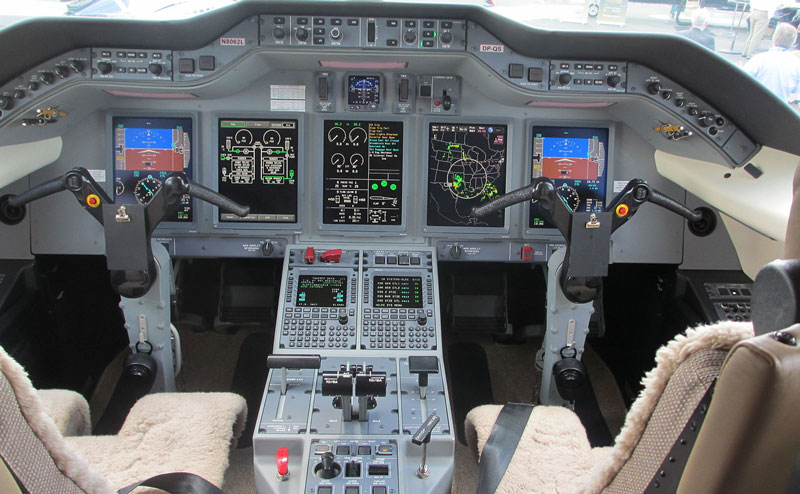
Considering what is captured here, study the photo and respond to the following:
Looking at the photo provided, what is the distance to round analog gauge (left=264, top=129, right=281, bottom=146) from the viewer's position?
2793mm

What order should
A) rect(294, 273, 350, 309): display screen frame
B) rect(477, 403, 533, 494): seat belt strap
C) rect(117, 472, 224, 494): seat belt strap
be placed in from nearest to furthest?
rect(117, 472, 224, 494): seat belt strap < rect(477, 403, 533, 494): seat belt strap < rect(294, 273, 350, 309): display screen frame

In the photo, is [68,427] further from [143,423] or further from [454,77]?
[454,77]

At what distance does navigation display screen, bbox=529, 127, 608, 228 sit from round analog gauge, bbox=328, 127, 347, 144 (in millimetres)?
830

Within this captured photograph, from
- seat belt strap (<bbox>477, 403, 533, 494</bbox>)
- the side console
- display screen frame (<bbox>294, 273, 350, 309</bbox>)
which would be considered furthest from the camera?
display screen frame (<bbox>294, 273, 350, 309</bbox>)

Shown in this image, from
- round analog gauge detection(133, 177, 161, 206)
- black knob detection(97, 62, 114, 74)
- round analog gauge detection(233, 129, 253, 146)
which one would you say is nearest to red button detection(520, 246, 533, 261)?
round analog gauge detection(233, 129, 253, 146)

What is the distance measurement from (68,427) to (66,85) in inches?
49.4

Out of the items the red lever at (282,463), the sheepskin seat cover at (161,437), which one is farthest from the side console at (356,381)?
the sheepskin seat cover at (161,437)

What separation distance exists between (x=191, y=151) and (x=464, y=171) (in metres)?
1.18

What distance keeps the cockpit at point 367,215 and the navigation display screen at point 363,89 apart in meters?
0.01

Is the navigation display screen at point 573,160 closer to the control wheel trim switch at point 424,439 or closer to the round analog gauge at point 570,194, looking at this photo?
the round analog gauge at point 570,194

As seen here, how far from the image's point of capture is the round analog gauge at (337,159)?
2.82m

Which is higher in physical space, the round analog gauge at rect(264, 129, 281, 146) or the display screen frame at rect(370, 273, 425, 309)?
the round analog gauge at rect(264, 129, 281, 146)

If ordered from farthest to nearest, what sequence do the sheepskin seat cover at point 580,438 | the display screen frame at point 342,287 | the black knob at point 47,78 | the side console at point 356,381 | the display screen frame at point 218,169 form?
the display screen frame at point 218,169 → the display screen frame at point 342,287 → the black knob at point 47,78 → the side console at point 356,381 → the sheepskin seat cover at point 580,438

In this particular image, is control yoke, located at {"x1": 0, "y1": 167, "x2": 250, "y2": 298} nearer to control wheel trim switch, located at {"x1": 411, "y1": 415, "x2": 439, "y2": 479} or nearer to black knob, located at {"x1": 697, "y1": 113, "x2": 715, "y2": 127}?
control wheel trim switch, located at {"x1": 411, "y1": 415, "x2": 439, "y2": 479}
